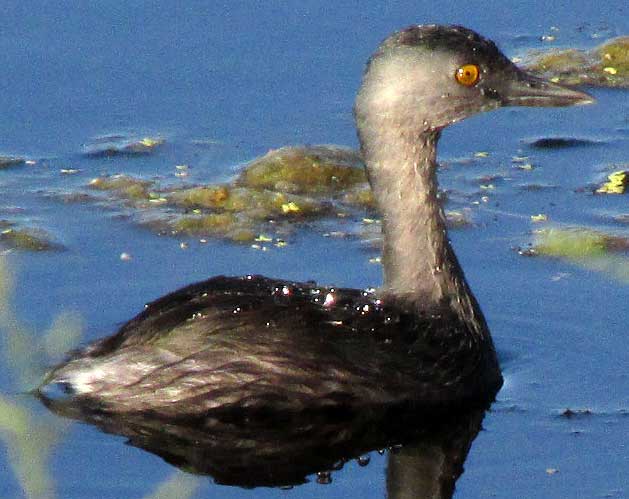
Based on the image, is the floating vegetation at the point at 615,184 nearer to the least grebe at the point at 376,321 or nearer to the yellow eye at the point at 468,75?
the least grebe at the point at 376,321

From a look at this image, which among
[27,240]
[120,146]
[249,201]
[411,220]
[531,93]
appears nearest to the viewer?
[411,220]

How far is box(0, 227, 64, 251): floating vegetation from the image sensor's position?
7.42m

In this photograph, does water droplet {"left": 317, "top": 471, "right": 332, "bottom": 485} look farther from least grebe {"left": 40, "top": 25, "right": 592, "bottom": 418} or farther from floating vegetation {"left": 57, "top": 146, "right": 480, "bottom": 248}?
floating vegetation {"left": 57, "top": 146, "right": 480, "bottom": 248}

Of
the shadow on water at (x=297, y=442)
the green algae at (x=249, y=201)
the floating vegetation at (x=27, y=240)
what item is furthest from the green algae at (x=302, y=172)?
the shadow on water at (x=297, y=442)

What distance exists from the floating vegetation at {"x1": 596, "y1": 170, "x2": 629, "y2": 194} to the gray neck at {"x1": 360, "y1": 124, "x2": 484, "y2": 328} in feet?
6.04

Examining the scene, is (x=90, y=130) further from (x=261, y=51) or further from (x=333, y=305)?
(x=333, y=305)

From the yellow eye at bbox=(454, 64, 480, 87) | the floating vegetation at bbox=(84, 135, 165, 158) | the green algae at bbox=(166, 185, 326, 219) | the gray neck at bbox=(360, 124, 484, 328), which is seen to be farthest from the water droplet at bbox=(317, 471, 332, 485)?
the floating vegetation at bbox=(84, 135, 165, 158)

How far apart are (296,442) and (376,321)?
54 centimetres

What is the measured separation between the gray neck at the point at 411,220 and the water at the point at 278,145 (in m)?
0.43

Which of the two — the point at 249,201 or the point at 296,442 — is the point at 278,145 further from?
the point at 296,442

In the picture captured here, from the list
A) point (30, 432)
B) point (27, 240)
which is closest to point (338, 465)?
point (27, 240)

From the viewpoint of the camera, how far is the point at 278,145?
846 centimetres

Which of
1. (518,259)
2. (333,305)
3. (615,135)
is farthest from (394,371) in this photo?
(615,135)

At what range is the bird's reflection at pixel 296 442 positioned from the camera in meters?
5.64
